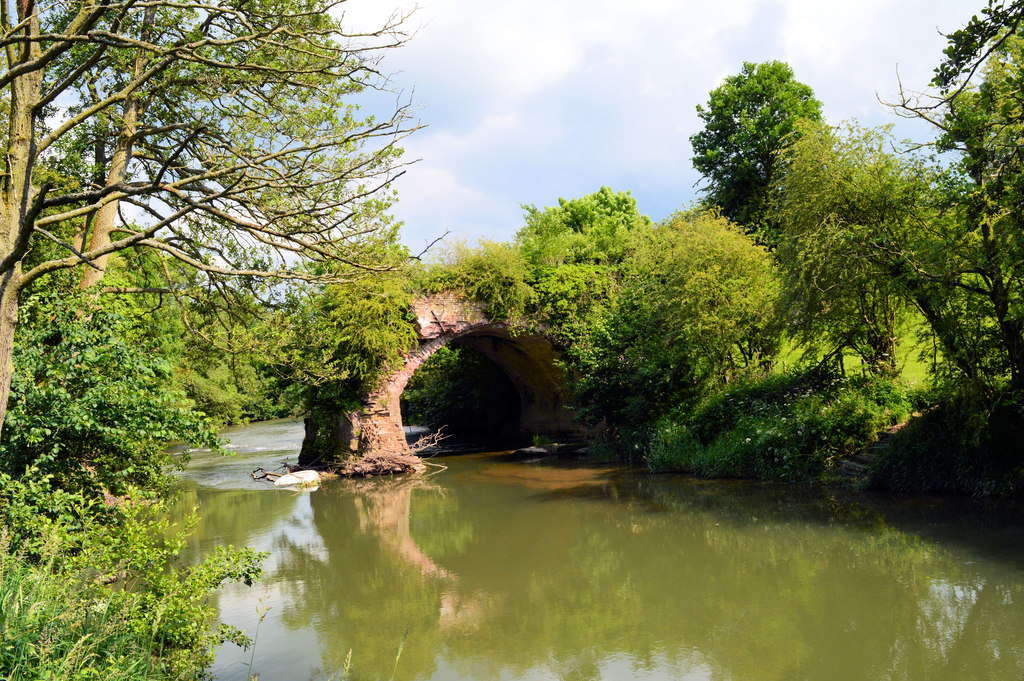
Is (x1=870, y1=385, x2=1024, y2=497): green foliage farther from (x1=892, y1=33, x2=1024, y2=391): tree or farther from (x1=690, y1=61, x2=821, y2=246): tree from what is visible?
(x1=690, y1=61, x2=821, y2=246): tree

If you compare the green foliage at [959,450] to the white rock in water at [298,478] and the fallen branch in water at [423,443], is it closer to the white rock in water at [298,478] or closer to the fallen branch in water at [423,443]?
the fallen branch in water at [423,443]

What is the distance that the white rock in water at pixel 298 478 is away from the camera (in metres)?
17.3

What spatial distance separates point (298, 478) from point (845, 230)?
13.3 meters

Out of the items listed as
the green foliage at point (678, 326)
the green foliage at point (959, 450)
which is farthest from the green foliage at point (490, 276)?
the green foliage at point (959, 450)

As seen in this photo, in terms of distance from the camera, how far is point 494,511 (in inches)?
513

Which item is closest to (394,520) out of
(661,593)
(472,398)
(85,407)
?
(661,593)

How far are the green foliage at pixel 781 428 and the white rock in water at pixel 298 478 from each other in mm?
8231

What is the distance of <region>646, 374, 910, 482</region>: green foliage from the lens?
42.9 feet

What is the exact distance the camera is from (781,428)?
13891mm

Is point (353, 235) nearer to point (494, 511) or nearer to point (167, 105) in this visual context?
point (167, 105)

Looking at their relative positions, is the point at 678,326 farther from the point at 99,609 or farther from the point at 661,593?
the point at 99,609

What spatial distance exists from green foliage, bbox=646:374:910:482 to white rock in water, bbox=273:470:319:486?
8.23 metres

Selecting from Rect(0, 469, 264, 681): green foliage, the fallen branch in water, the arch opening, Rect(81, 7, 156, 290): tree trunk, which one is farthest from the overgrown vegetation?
Rect(81, 7, 156, 290): tree trunk

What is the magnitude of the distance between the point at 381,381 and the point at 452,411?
10803 mm
